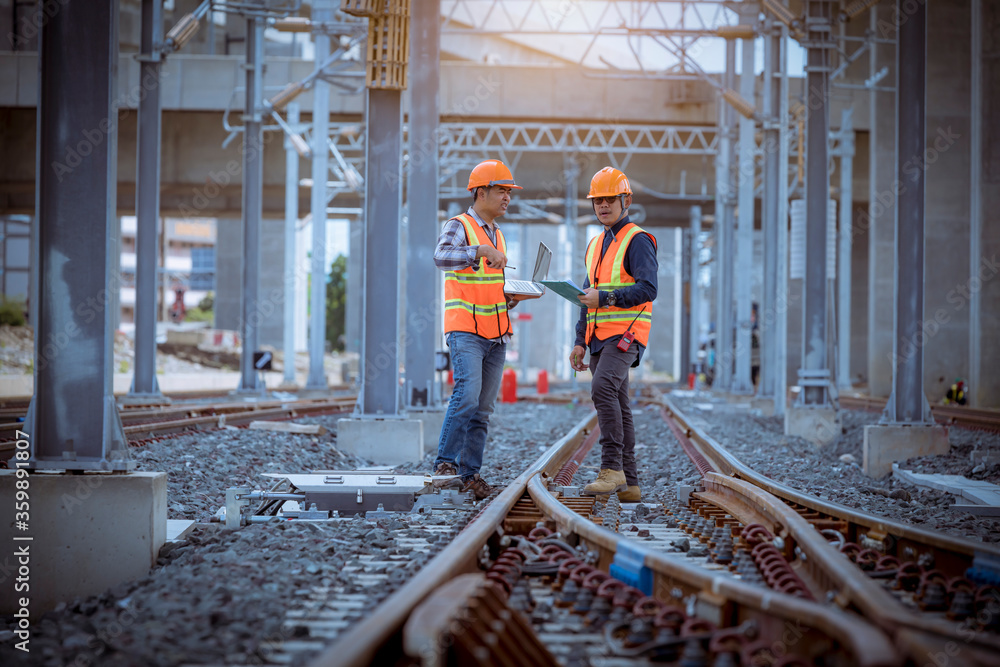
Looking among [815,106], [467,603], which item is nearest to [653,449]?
[815,106]

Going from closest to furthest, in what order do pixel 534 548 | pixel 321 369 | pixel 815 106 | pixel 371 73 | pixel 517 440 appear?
pixel 534 548, pixel 371 73, pixel 517 440, pixel 815 106, pixel 321 369

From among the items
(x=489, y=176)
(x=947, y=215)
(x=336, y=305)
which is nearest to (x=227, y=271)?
(x=336, y=305)

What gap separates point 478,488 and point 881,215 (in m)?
29.5

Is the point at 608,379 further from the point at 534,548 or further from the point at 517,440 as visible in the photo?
the point at 517,440

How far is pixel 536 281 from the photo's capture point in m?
6.86

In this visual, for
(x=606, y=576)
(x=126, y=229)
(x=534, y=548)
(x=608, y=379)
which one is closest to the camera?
(x=606, y=576)

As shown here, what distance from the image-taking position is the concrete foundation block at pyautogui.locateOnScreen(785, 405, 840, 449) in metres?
14.9

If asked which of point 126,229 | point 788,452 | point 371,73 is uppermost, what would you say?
point 126,229

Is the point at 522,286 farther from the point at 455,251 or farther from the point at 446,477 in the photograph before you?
the point at 446,477

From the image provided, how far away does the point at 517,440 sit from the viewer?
12.8 metres

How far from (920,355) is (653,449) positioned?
120 inches

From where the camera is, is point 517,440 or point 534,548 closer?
point 534,548

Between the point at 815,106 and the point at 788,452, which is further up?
the point at 815,106

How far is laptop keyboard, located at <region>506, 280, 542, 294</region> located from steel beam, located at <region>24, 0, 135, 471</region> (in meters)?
2.59
